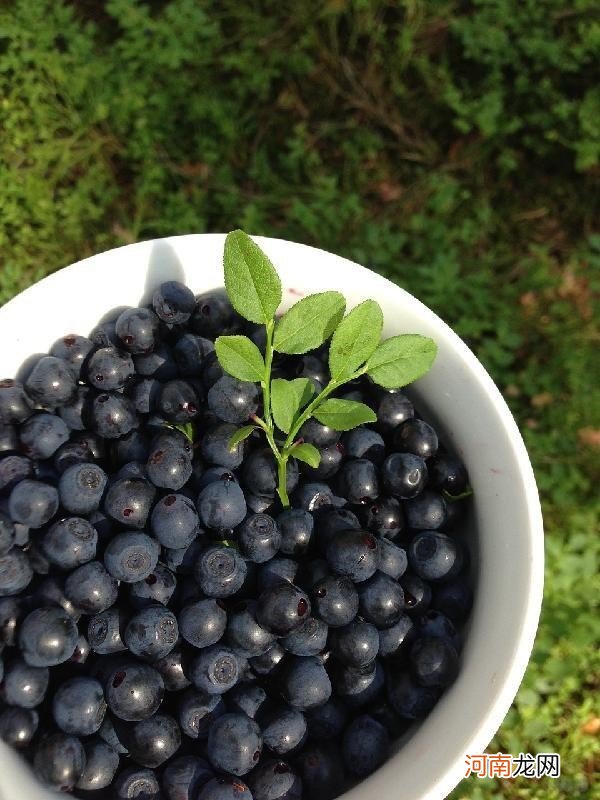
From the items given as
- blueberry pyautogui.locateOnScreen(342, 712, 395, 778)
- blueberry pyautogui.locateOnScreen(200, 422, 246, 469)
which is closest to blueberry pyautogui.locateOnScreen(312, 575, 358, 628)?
blueberry pyautogui.locateOnScreen(342, 712, 395, 778)

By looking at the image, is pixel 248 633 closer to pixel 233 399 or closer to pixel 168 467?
pixel 168 467

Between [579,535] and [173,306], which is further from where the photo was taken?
[579,535]

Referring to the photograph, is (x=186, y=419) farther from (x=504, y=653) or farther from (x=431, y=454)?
(x=504, y=653)

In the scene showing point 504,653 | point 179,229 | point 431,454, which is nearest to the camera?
point 504,653

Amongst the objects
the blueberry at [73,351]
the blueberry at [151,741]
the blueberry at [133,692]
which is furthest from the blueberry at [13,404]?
the blueberry at [151,741]

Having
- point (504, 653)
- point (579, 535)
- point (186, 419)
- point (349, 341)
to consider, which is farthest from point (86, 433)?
point (579, 535)
